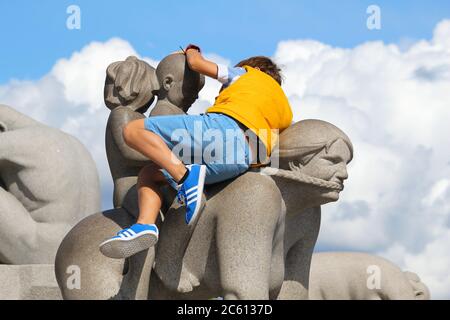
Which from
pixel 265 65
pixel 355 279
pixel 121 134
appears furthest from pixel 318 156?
pixel 355 279

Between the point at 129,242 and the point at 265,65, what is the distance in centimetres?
151

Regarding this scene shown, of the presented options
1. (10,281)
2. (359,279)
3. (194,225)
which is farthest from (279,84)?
(359,279)

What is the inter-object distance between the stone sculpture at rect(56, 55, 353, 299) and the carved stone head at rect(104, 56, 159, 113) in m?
0.17

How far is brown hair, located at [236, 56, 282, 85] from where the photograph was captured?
5848mm

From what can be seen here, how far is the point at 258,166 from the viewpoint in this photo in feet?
17.9

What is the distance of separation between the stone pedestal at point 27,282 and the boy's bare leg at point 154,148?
245 cm

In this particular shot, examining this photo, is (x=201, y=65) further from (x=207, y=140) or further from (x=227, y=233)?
(x=227, y=233)

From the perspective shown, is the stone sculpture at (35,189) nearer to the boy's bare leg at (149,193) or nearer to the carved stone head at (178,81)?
the carved stone head at (178,81)

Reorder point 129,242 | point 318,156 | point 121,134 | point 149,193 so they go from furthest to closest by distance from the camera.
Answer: point 121,134
point 318,156
point 149,193
point 129,242

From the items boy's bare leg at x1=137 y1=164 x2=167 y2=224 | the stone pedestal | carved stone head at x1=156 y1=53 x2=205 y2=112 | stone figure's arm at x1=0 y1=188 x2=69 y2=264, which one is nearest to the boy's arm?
carved stone head at x1=156 y1=53 x2=205 y2=112

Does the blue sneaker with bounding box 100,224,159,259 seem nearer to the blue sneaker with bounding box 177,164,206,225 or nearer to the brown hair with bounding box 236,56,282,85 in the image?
the blue sneaker with bounding box 177,164,206,225

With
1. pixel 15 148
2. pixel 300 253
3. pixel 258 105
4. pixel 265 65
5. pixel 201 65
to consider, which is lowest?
pixel 300 253

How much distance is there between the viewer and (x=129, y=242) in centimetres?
507

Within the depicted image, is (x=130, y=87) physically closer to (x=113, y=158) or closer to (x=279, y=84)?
(x=113, y=158)
